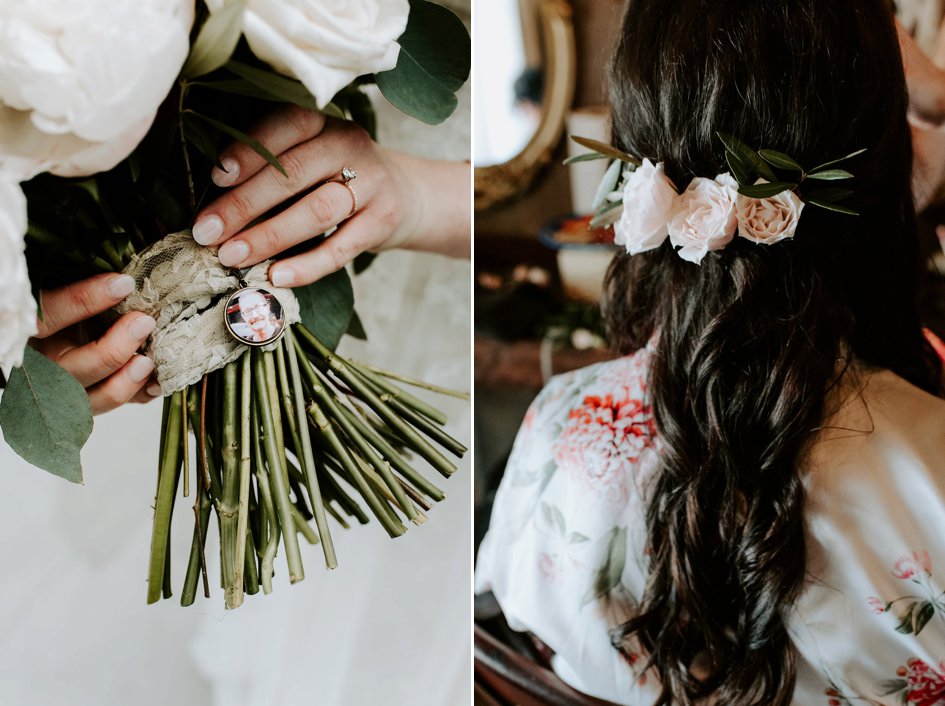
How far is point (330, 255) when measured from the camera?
0.50 meters

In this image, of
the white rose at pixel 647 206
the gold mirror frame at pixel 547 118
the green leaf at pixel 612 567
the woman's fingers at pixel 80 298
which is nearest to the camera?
the woman's fingers at pixel 80 298

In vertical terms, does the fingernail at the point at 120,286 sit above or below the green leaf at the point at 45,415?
above

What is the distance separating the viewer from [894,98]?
0.54m

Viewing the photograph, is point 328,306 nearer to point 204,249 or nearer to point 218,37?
point 204,249

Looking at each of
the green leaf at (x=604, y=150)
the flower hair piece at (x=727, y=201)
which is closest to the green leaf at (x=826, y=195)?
the flower hair piece at (x=727, y=201)

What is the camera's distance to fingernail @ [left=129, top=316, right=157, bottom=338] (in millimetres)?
429

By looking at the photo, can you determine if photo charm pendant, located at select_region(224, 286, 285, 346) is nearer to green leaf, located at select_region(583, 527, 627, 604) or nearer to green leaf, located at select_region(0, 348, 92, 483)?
green leaf, located at select_region(0, 348, 92, 483)

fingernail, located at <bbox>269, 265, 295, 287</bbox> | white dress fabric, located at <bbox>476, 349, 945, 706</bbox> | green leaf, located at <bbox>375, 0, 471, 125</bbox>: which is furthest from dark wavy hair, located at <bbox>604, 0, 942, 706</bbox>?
fingernail, located at <bbox>269, 265, 295, 287</bbox>

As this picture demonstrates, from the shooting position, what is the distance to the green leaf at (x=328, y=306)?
51 centimetres

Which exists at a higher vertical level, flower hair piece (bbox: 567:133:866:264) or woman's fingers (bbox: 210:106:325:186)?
woman's fingers (bbox: 210:106:325:186)

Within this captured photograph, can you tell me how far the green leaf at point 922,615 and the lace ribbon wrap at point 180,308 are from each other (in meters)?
0.50

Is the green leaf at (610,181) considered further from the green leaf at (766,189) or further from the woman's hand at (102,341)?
the woman's hand at (102,341)

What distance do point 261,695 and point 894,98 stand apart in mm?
650

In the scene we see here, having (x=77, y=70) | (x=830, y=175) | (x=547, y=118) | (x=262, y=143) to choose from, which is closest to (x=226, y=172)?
(x=262, y=143)
